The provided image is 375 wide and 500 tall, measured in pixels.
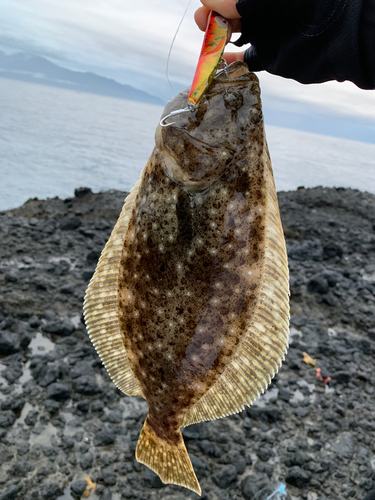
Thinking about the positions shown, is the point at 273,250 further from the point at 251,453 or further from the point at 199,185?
the point at 251,453

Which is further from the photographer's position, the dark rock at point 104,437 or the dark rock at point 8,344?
the dark rock at point 8,344

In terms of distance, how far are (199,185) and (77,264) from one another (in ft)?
18.4

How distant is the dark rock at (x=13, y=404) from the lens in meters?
4.17

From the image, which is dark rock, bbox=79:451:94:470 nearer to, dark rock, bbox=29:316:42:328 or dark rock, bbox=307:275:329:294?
dark rock, bbox=29:316:42:328

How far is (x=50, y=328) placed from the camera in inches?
208

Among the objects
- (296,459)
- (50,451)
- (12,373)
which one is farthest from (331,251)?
(50,451)

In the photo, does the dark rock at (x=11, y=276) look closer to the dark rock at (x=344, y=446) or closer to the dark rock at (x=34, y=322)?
the dark rock at (x=34, y=322)

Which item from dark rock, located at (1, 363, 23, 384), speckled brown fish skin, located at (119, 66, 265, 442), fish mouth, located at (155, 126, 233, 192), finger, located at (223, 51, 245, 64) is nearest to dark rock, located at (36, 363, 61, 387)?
dark rock, located at (1, 363, 23, 384)

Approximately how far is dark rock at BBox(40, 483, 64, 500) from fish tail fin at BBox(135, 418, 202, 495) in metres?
1.70

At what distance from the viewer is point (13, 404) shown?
4.20 meters

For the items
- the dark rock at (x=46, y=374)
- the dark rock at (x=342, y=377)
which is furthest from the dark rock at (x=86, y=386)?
the dark rock at (x=342, y=377)

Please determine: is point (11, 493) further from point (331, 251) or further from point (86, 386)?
point (331, 251)

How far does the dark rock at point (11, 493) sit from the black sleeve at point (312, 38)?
389cm

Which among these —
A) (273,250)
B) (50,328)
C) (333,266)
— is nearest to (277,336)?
(273,250)
